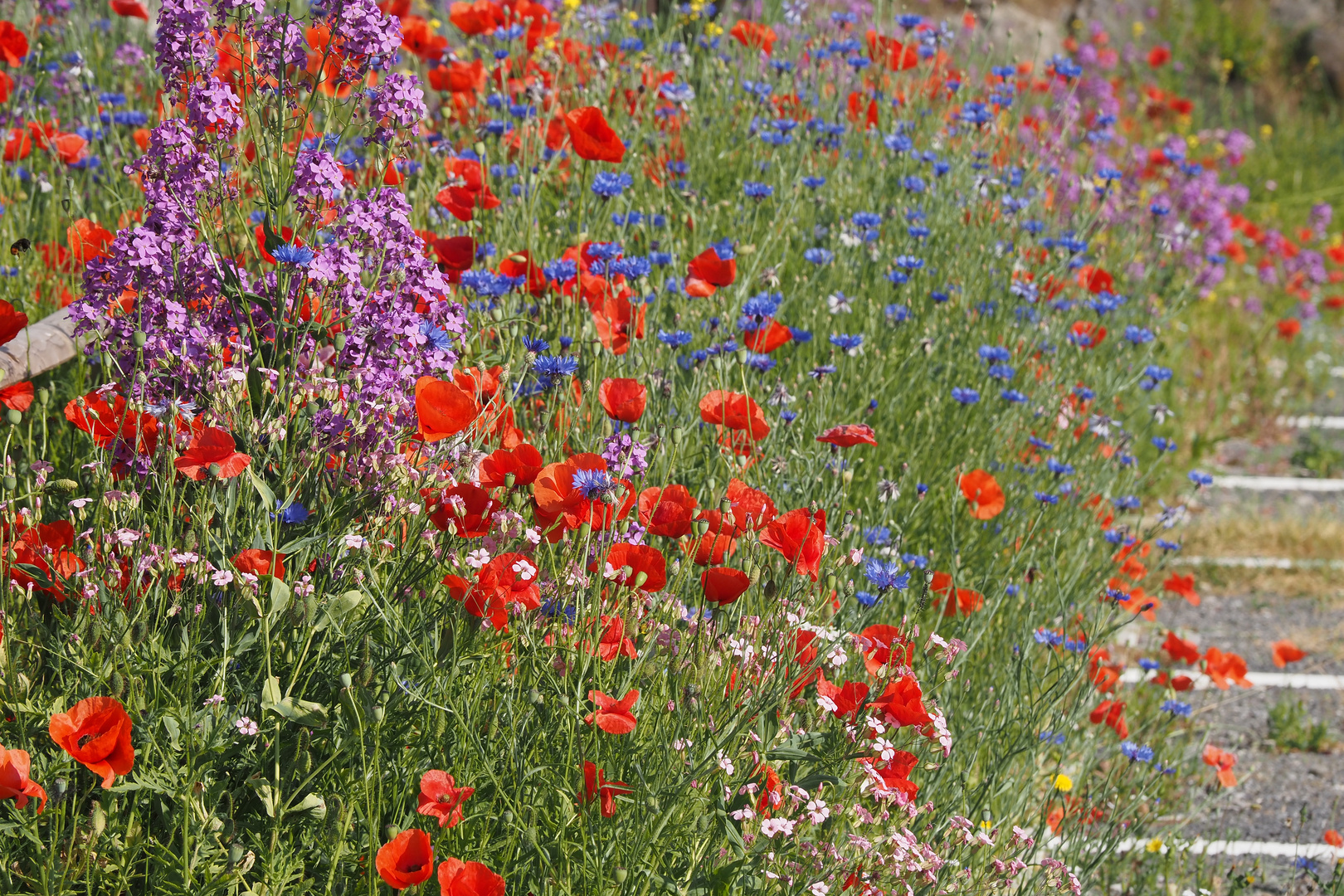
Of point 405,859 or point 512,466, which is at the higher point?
point 512,466

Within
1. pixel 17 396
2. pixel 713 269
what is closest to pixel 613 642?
pixel 713 269

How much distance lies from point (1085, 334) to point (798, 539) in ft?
7.50

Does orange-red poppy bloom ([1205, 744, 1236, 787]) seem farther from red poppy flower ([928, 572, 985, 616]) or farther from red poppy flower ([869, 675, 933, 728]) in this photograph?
red poppy flower ([869, 675, 933, 728])

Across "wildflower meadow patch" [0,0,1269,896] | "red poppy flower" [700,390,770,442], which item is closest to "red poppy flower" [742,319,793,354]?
"wildflower meadow patch" [0,0,1269,896]

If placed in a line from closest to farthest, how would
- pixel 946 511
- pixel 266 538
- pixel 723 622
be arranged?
pixel 266 538, pixel 723 622, pixel 946 511

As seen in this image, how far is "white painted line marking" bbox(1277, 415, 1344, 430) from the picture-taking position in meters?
5.75

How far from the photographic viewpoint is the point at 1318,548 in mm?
4473

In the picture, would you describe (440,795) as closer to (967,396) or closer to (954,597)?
(954,597)

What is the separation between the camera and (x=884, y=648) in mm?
1729

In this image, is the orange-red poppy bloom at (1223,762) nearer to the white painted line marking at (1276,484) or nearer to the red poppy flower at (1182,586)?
the red poppy flower at (1182,586)

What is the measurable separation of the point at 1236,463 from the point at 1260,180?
4401mm

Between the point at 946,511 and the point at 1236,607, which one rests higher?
the point at 946,511

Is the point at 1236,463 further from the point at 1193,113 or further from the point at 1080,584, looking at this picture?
the point at 1193,113

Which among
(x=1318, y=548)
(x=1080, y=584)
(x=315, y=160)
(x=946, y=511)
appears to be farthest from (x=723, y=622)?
(x=1318, y=548)
